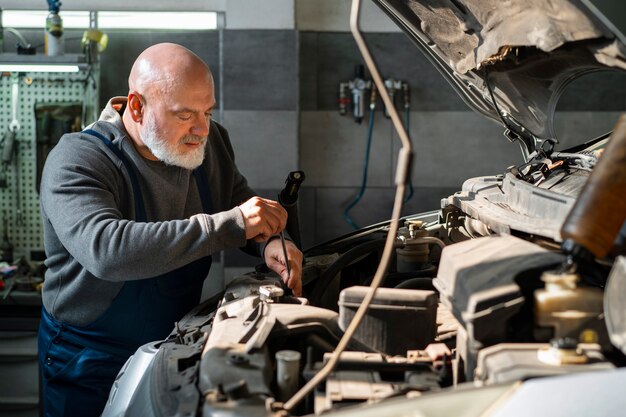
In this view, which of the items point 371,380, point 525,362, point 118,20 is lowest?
point 371,380

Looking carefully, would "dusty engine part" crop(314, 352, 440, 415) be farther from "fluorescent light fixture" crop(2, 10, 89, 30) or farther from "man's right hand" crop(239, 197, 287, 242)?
"fluorescent light fixture" crop(2, 10, 89, 30)

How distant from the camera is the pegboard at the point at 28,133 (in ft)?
13.4

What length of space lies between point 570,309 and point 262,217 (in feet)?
3.13

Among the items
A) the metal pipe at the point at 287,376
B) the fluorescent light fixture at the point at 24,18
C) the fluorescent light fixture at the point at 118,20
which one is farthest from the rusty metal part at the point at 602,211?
the fluorescent light fixture at the point at 24,18

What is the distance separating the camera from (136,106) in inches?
90.0

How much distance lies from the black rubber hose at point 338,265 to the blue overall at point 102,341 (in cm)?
42

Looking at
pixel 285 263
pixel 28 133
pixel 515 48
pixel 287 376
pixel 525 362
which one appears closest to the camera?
pixel 525 362

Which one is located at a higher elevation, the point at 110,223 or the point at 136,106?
the point at 136,106

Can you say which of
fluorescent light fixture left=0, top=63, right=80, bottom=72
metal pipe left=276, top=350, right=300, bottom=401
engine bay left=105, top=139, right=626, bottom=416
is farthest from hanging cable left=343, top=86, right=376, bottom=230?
metal pipe left=276, top=350, right=300, bottom=401

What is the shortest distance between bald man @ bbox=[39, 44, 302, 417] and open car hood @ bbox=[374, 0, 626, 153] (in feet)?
2.20

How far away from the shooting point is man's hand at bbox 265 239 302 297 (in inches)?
84.4

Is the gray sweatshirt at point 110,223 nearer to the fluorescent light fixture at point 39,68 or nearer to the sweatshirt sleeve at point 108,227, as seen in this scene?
the sweatshirt sleeve at point 108,227

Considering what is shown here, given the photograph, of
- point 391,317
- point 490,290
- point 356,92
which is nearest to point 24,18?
point 356,92

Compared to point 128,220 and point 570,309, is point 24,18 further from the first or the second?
point 570,309
